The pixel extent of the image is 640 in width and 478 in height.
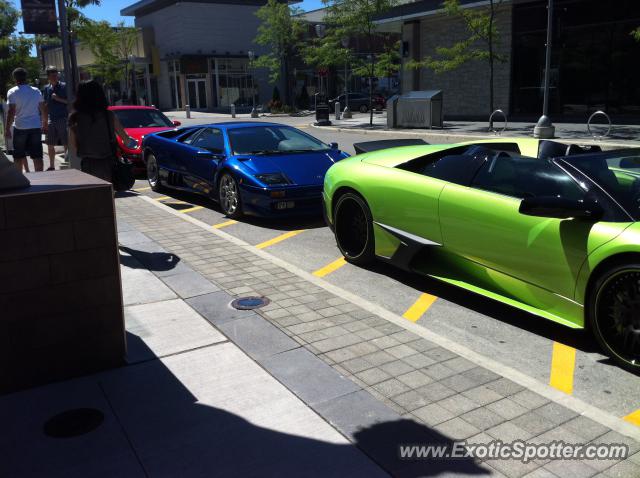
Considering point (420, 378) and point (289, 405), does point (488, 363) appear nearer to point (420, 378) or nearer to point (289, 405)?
point (420, 378)

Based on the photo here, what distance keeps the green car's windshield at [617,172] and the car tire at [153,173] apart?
7793 mm

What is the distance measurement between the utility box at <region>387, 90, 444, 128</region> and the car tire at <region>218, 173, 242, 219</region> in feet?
49.9

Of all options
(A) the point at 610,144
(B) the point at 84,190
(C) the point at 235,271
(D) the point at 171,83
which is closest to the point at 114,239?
(B) the point at 84,190

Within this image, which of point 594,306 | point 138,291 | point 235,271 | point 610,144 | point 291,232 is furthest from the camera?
point 610,144

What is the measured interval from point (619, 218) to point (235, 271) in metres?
3.49

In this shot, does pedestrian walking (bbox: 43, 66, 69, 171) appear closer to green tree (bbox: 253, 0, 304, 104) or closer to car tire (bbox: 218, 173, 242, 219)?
car tire (bbox: 218, 173, 242, 219)

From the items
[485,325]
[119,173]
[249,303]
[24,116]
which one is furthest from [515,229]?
[24,116]

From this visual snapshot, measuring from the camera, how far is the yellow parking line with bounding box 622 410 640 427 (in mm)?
3246

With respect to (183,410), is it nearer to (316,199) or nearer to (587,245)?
(587,245)

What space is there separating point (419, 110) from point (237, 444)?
69.5 feet

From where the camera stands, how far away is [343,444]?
301 cm

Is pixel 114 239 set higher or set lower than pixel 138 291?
higher

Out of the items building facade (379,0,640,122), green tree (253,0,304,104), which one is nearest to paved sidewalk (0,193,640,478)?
building facade (379,0,640,122)

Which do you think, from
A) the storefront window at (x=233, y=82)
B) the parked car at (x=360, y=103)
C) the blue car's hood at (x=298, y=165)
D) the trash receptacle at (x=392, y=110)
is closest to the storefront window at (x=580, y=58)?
the trash receptacle at (x=392, y=110)
